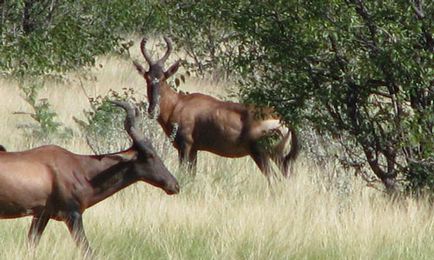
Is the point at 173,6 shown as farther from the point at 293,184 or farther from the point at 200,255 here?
the point at 200,255

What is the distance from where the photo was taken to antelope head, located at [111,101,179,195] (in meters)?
9.36

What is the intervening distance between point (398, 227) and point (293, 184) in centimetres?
247

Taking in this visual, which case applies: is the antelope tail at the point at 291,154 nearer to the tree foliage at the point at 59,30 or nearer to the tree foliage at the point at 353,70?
the tree foliage at the point at 353,70

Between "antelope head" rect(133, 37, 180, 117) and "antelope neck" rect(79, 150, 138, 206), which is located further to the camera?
"antelope head" rect(133, 37, 180, 117)

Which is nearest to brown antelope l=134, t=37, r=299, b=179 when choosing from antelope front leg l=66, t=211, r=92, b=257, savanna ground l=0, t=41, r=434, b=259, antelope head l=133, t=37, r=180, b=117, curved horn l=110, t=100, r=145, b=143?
antelope head l=133, t=37, r=180, b=117

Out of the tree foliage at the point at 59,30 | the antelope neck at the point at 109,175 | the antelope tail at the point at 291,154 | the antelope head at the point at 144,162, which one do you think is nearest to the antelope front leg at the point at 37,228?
the antelope neck at the point at 109,175

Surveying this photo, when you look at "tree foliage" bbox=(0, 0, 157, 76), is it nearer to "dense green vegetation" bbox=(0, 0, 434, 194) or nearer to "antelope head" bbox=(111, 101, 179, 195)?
"dense green vegetation" bbox=(0, 0, 434, 194)

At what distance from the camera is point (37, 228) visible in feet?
28.8

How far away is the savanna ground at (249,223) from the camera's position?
912 centimetres

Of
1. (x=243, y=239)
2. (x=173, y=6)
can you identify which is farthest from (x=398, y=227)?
(x=173, y=6)

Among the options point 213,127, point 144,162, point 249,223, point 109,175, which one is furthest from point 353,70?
point 213,127

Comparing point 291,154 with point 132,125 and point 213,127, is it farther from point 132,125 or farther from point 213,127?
point 132,125

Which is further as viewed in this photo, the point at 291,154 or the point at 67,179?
→ the point at 291,154

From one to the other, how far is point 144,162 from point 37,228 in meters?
1.04
